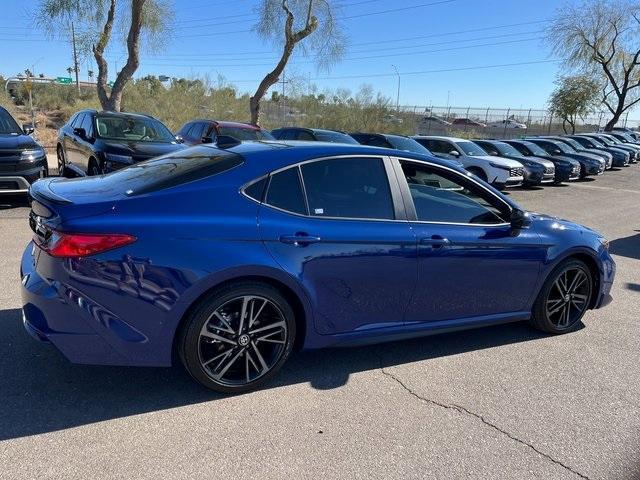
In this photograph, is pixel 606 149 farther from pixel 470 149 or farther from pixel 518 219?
pixel 518 219

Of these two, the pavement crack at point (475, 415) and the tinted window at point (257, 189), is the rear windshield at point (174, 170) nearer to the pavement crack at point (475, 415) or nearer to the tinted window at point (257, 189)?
the tinted window at point (257, 189)

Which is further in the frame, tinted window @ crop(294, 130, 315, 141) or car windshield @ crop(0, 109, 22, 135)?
tinted window @ crop(294, 130, 315, 141)

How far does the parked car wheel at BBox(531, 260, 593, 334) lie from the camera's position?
459 cm

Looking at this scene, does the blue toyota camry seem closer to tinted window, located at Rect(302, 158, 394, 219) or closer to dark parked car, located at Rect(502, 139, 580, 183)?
tinted window, located at Rect(302, 158, 394, 219)

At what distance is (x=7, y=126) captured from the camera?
9086mm

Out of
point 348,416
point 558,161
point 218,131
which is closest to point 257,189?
point 348,416

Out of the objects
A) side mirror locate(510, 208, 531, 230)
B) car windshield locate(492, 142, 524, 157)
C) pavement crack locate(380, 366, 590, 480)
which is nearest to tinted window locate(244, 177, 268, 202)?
pavement crack locate(380, 366, 590, 480)

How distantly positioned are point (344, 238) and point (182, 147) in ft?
24.3

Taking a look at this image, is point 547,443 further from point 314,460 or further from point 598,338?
point 598,338

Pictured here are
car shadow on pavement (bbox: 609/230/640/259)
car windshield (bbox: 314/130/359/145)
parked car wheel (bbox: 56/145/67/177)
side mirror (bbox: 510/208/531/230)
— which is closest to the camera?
side mirror (bbox: 510/208/531/230)

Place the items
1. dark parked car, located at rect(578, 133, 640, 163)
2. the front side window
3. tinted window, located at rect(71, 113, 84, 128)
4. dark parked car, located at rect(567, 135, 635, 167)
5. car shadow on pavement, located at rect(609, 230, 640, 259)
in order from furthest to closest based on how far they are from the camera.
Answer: dark parked car, located at rect(578, 133, 640, 163) → dark parked car, located at rect(567, 135, 635, 167) → tinted window, located at rect(71, 113, 84, 128) → car shadow on pavement, located at rect(609, 230, 640, 259) → the front side window

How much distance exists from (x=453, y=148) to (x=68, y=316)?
15.7 meters

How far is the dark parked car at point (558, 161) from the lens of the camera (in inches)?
777

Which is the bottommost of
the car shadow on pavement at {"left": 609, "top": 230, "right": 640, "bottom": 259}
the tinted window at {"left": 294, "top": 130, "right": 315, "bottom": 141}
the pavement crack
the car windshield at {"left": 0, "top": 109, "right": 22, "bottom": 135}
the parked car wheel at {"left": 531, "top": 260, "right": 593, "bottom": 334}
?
the car shadow on pavement at {"left": 609, "top": 230, "right": 640, "bottom": 259}
